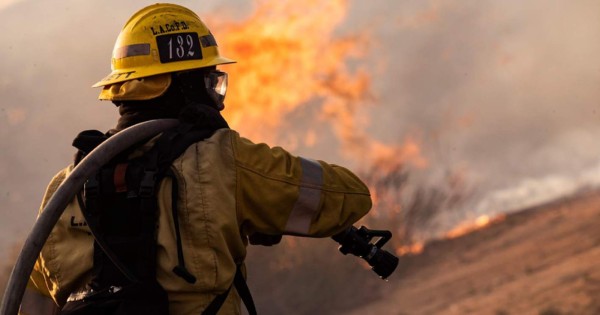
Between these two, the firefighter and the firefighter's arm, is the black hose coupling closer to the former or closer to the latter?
the firefighter

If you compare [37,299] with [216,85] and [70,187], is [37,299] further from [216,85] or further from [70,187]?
[216,85]

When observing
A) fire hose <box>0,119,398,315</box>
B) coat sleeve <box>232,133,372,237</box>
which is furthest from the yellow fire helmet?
coat sleeve <box>232,133,372,237</box>

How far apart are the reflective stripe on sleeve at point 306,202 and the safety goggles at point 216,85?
0.61 metres

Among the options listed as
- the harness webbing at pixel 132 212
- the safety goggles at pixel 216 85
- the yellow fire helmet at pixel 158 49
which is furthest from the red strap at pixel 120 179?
the safety goggles at pixel 216 85

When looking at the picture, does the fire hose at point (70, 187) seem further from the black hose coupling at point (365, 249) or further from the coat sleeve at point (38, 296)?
the black hose coupling at point (365, 249)

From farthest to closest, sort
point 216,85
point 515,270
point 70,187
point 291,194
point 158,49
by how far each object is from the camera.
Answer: point 515,270, point 216,85, point 158,49, point 291,194, point 70,187

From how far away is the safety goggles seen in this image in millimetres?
5113

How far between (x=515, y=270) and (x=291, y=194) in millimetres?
23468

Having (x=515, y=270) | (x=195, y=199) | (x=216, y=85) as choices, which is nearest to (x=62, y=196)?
(x=195, y=199)

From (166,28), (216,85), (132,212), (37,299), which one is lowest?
(37,299)

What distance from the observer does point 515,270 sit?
27.3 m

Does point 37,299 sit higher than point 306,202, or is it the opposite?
point 306,202

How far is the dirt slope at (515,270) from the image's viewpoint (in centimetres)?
2464

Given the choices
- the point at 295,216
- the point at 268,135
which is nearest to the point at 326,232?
the point at 295,216
